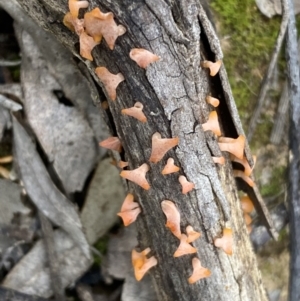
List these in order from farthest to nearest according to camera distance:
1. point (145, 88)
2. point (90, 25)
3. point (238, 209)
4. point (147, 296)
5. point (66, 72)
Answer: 1. point (147, 296)
2. point (66, 72)
3. point (238, 209)
4. point (145, 88)
5. point (90, 25)

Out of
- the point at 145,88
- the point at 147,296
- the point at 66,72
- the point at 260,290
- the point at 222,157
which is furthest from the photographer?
the point at 147,296

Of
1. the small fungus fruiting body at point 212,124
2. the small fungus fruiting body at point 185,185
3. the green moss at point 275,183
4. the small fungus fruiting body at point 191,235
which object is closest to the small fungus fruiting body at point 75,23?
the small fungus fruiting body at point 212,124

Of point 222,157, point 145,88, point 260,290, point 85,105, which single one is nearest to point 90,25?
point 145,88

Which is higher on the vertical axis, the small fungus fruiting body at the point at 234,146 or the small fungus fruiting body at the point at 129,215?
the small fungus fruiting body at the point at 234,146

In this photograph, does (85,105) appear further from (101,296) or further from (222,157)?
(101,296)

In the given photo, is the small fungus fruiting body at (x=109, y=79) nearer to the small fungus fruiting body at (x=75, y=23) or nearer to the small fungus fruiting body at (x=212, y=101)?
the small fungus fruiting body at (x=75, y=23)

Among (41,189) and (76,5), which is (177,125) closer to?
(76,5)
